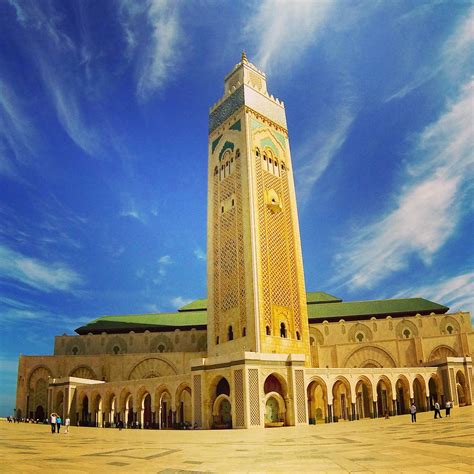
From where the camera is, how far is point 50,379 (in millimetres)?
32125

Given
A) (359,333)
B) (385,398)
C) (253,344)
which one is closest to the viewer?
(253,344)

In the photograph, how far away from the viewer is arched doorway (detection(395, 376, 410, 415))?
26.6 m

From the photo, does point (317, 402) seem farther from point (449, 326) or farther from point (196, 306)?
point (196, 306)

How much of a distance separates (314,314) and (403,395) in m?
10.4

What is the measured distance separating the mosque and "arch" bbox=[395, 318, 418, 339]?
0.08 metres

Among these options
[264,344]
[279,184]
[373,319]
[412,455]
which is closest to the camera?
[412,455]

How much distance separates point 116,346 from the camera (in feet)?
124

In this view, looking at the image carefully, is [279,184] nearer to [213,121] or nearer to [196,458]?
[213,121]

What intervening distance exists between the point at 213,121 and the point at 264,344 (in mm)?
17548

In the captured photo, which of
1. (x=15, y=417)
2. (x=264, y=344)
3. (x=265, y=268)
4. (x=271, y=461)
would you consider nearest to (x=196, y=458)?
(x=271, y=461)

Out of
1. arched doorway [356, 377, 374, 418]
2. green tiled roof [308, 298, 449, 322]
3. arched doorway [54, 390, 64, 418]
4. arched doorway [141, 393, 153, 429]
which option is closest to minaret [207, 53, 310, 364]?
arched doorway [141, 393, 153, 429]

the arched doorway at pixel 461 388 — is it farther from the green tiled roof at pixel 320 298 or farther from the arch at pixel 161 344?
the arch at pixel 161 344

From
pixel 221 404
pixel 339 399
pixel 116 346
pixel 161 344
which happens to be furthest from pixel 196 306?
pixel 221 404

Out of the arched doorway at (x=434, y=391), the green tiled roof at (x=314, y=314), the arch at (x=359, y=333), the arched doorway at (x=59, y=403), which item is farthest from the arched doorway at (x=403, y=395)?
the arched doorway at (x=59, y=403)
